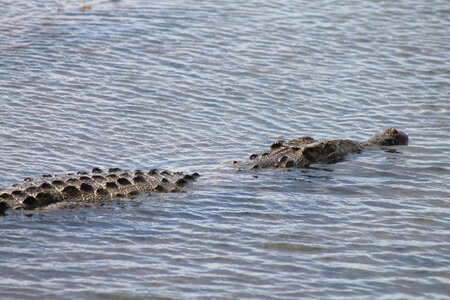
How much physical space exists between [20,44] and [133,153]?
4.87 meters

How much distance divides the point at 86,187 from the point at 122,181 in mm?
410

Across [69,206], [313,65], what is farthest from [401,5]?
[69,206]

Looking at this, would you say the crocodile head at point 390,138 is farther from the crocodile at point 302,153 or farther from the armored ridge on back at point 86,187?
the armored ridge on back at point 86,187

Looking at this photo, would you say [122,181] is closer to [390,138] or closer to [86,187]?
[86,187]

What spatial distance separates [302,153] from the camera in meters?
11.0

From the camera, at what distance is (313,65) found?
48.7ft

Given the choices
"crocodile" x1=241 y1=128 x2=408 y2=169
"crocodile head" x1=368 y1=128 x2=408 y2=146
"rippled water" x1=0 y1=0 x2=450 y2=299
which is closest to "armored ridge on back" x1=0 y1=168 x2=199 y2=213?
"rippled water" x1=0 y1=0 x2=450 y2=299

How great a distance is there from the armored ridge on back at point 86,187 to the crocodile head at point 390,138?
286 centimetres

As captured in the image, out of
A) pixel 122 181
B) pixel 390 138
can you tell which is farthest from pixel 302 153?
pixel 122 181

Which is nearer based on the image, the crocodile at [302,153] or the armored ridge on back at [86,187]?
the armored ridge on back at [86,187]

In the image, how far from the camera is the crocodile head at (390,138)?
11531 mm

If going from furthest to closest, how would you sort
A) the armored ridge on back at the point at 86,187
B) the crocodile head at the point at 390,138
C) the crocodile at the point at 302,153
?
1. the crocodile head at the point at 390,138
2. the crocodile at the point at 302,153
3. the armored ridge on back at the point at 86,187

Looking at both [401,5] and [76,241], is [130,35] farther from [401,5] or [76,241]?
[76,241]

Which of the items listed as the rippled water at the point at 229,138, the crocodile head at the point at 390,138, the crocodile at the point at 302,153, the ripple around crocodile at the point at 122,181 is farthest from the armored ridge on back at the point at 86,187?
the crocodile head at the point at 390,138
